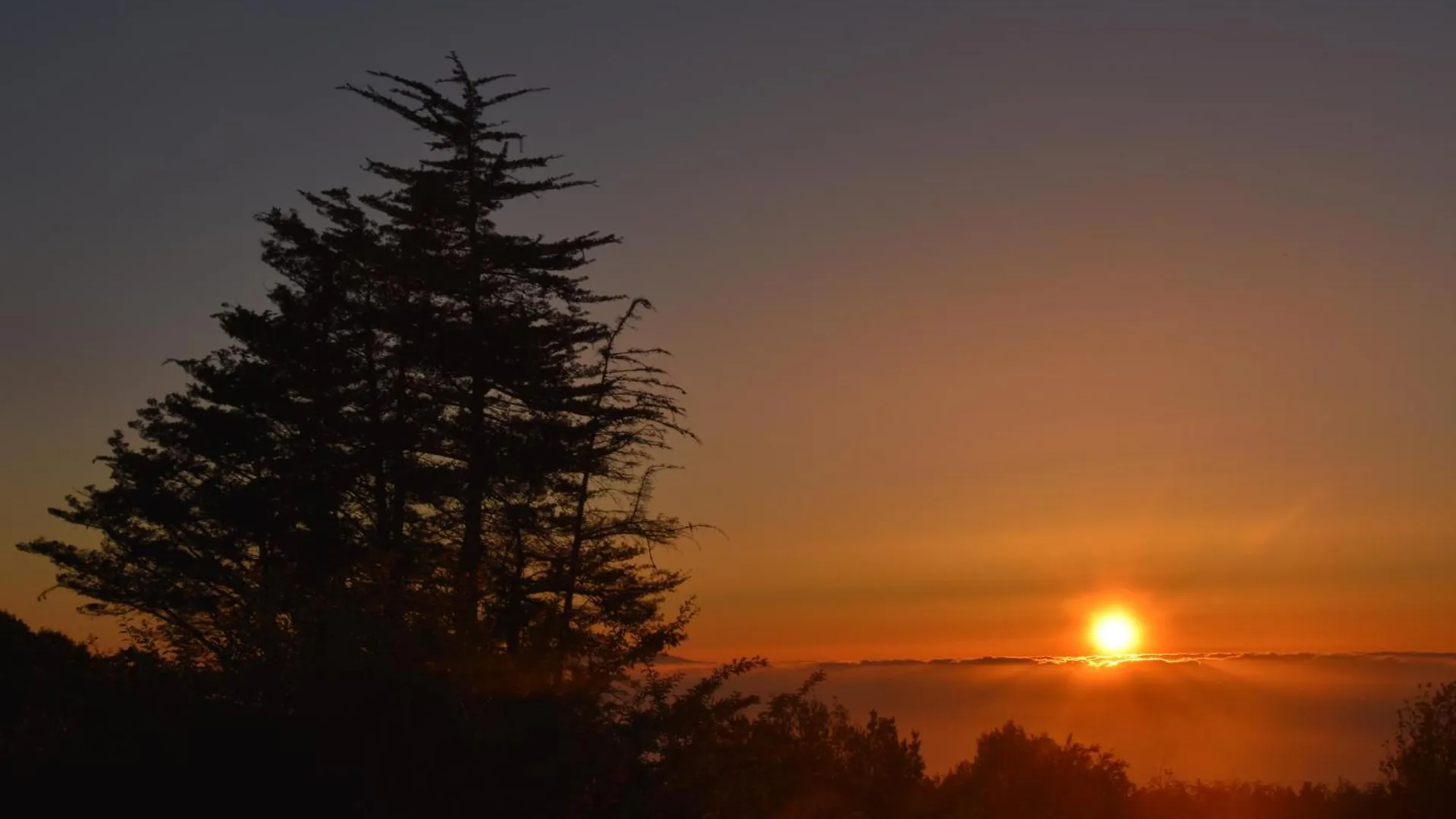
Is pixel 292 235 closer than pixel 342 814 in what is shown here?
No

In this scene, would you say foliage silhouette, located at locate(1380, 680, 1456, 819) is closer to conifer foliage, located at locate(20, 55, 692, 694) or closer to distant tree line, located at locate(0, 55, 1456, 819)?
distant tree line, located at locate(0, 55, 1456, 819)

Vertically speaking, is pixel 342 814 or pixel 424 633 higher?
pixel 424 633

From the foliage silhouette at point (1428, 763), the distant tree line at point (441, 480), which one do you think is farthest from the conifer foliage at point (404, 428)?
the foliage silhouette at point (1428, 763)

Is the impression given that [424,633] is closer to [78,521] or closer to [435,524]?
[435,524]

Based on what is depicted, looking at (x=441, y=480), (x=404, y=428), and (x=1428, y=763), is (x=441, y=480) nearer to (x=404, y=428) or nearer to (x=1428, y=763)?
(x=404, y=428)

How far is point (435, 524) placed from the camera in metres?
31.2

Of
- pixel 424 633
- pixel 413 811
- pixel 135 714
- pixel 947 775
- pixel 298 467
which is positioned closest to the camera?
pixel 413 811

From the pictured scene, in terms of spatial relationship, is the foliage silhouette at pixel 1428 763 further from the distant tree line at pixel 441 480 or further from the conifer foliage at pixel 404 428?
the conifer foliage at pixel 404 428

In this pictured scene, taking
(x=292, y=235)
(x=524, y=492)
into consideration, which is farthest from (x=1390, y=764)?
(x=292, y=235)

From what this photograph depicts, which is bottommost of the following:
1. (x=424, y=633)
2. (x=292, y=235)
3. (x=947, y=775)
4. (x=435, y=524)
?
(x=947, y=775)

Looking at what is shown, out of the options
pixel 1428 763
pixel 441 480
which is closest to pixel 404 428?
pixel 441 480

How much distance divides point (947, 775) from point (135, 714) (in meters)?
20.4

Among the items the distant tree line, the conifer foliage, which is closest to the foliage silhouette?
the distant tree line

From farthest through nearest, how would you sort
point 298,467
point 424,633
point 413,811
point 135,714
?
point 298,467, point 424,633, point 135,714, point 413,811
